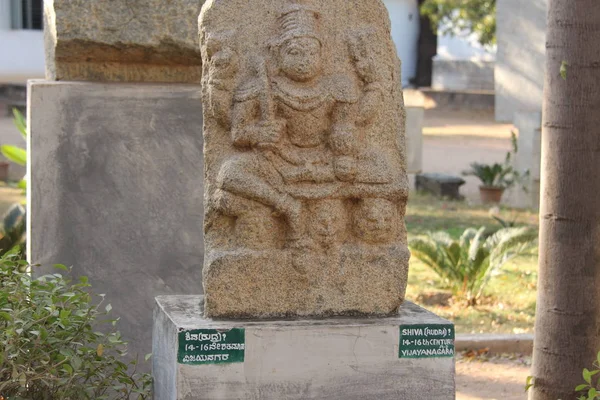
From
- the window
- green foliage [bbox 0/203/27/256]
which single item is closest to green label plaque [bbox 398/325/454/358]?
green foliage [bbox 0/203/27/256]

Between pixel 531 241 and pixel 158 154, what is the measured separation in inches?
138

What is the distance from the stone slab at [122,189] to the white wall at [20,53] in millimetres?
13969

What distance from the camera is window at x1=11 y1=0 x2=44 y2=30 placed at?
Answer: 64.5ft

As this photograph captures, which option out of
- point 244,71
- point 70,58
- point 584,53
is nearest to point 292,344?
point 244,71

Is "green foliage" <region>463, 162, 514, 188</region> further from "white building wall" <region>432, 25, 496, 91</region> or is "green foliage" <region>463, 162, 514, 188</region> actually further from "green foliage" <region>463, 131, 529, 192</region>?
"white building wall" <region>432, 25, 496, 91</region>

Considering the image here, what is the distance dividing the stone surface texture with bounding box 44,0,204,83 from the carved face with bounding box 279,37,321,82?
177 cm

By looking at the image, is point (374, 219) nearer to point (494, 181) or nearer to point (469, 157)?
point (494, 181)

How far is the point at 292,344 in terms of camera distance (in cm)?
404

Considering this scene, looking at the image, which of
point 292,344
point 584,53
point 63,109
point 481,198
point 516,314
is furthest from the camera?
point 481,198

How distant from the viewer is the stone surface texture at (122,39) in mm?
5629

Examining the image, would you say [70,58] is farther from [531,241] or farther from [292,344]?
[531,241]

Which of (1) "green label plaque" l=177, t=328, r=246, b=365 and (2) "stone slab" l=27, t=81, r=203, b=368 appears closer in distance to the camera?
(1) "green label plaque" l=177, t=328, r=246, b=365

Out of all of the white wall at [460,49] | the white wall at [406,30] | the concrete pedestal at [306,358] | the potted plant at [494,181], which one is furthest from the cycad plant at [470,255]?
the white wall at [460,49]

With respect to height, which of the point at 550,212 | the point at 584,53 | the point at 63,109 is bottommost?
the point at 550,212
